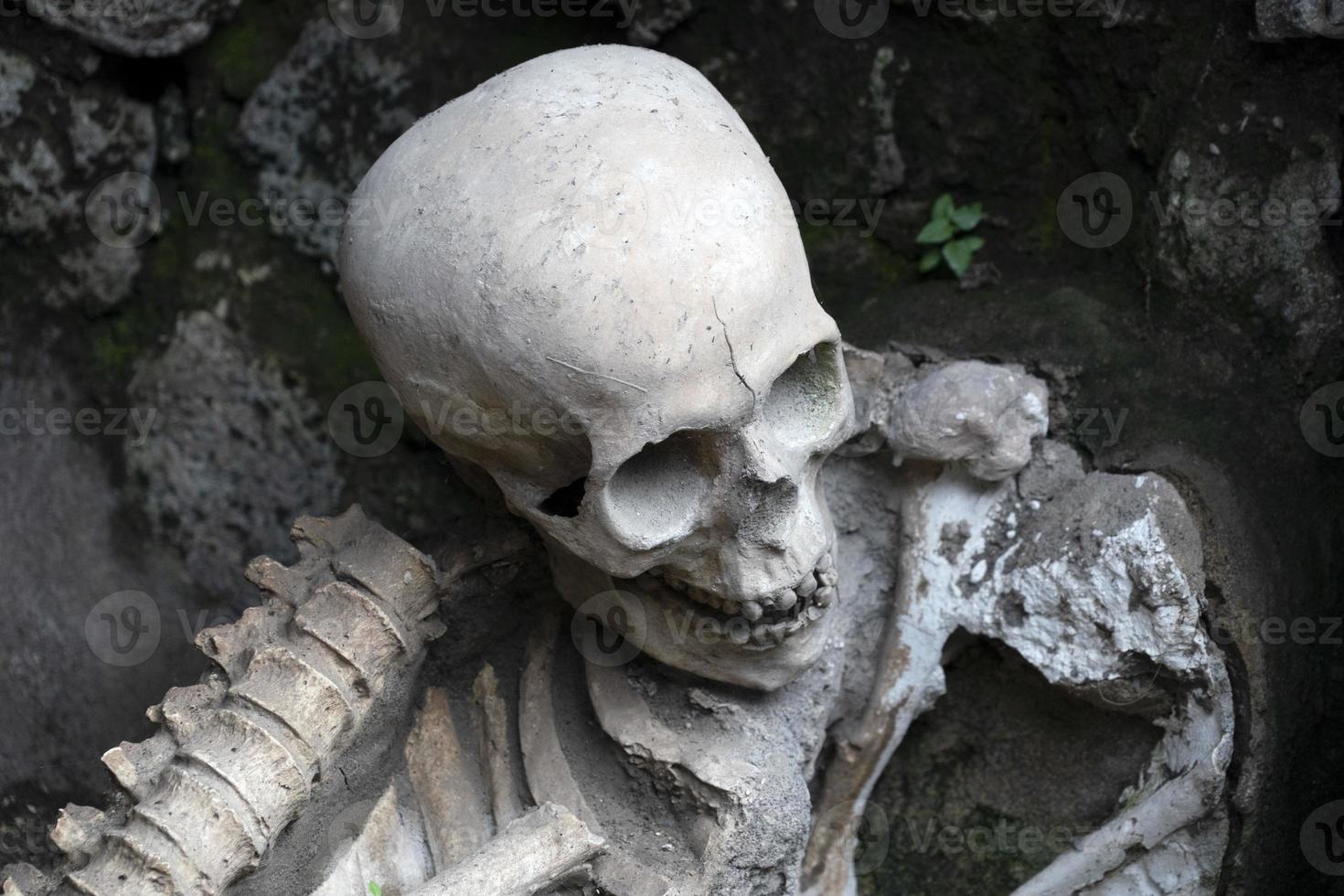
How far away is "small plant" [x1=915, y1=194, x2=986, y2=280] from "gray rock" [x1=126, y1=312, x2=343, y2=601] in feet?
4.34

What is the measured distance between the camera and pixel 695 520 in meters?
1.92

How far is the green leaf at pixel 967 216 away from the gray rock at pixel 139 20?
1.48 meters

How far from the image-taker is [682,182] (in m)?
1.80

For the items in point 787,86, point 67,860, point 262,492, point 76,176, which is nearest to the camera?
point 67,860

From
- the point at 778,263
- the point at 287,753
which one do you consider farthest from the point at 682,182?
the point at 287,753

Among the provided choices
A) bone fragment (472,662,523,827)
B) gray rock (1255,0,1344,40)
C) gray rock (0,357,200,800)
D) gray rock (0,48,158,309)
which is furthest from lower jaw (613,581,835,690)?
gray rock (0,48,158,309)

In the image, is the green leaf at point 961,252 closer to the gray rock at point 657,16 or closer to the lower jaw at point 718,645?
the gray rock at point 657,16

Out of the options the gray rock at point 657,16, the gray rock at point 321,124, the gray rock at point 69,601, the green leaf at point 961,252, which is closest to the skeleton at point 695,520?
the green leaf at point 961,252

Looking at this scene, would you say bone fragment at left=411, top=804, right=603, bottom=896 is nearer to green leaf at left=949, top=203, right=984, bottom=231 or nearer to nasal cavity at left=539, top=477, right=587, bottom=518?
nasal cavity at left=539, top=477, right=587, bottom=518

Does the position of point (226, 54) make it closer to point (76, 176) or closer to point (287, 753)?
point (76, 176)

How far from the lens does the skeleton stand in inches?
70.1

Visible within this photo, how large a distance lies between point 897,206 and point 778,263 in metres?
0.93

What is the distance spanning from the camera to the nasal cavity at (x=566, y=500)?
6.72 ft

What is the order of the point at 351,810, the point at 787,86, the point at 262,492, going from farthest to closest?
the point at 262,492
the point at 787,86
the point at 351,810
